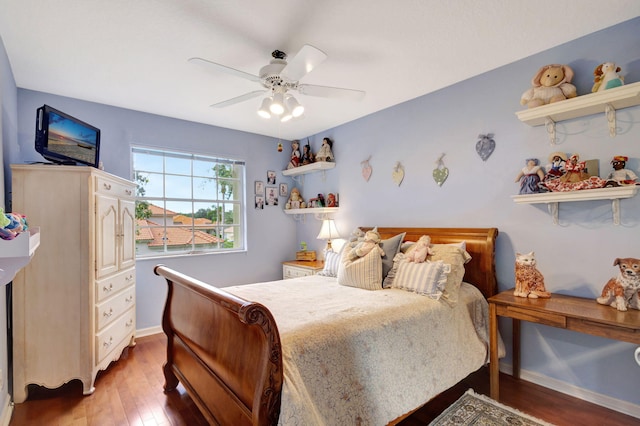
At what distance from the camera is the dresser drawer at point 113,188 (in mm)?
2555

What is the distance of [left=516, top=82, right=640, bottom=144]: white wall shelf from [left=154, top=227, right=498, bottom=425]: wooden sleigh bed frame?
899mm

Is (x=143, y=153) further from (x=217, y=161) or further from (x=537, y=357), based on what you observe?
(x=537, y=357)

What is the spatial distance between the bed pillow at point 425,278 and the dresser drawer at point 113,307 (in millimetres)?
2369

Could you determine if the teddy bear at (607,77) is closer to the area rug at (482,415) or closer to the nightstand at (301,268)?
the area rug at (482,415)

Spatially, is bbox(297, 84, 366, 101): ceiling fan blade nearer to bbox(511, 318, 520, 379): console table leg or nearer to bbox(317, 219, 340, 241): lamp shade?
bbox(317, 219, 340, 241): lamp shade

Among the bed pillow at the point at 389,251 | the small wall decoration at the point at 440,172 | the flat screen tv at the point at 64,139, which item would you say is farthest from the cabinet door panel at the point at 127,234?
the small wall decoration at the point at 440,172

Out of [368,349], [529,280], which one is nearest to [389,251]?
[529,280]

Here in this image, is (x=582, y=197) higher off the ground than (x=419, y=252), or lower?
higher

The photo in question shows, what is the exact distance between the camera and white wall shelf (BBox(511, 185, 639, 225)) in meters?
1.92

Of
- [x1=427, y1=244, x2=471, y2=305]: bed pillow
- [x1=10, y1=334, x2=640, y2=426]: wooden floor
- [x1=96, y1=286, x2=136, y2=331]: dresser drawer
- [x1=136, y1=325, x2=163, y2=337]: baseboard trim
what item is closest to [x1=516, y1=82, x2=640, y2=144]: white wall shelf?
[x1=427, y1=244, x2=471, y2=305]: bed pillow

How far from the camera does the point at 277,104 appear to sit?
2.24 meters

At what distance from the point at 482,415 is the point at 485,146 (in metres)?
2.05

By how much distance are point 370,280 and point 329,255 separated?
2.58 ft

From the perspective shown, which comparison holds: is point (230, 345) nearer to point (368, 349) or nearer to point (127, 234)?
point (368, 349)
